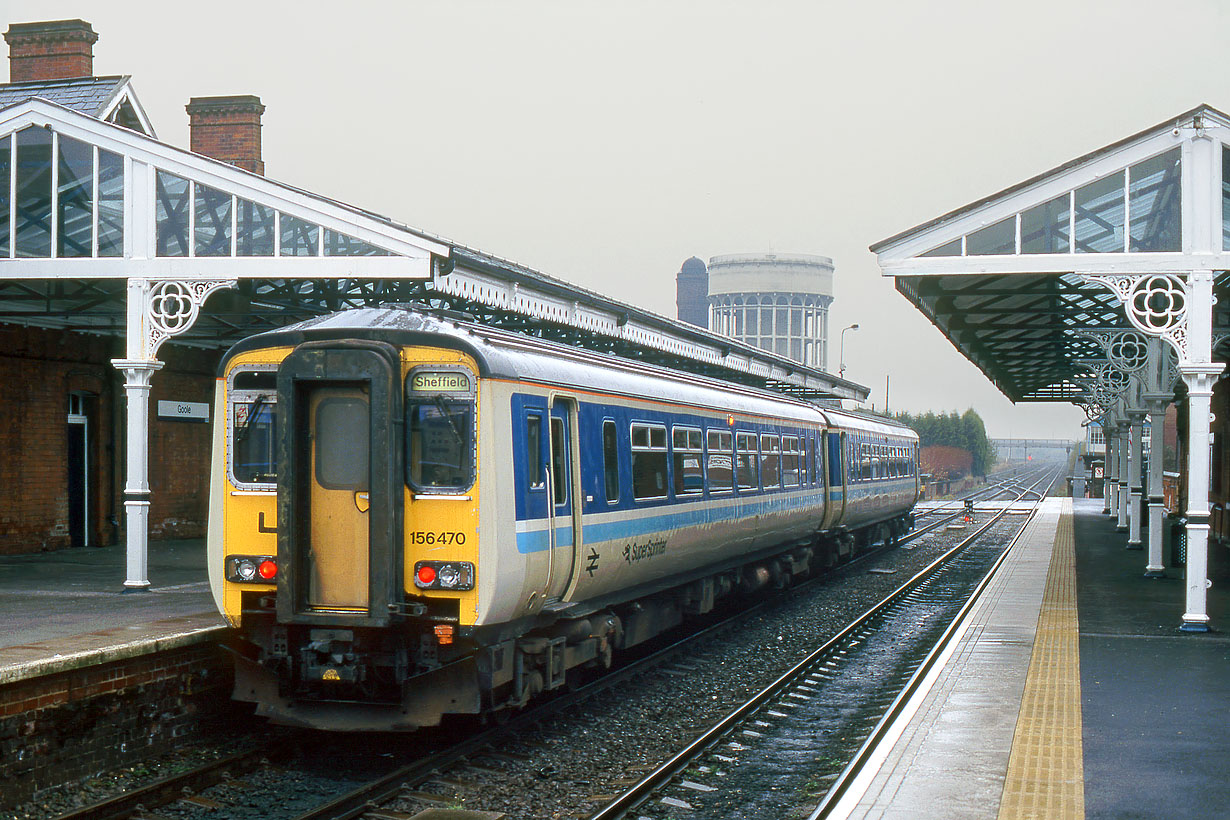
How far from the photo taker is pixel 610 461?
10.6m

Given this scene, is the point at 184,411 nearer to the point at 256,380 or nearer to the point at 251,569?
the point at 256,380

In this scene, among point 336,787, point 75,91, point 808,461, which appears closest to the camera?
point 336,787

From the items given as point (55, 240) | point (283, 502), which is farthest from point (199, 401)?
point (283, 502)

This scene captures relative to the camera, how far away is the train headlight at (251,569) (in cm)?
852

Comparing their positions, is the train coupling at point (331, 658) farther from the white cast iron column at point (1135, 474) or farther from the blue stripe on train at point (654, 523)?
the white cast iron column at point (1135, 474)

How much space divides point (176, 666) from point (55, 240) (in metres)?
6.51

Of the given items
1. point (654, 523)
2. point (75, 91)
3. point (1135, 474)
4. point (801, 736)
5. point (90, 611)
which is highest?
point (75, 91)

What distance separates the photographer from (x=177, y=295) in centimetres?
1350

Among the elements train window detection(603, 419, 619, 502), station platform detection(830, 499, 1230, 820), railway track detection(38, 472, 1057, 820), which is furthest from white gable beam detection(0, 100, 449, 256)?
station platform detection(830, 499, 1230, 820)

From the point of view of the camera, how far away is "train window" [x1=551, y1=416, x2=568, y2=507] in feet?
30.8

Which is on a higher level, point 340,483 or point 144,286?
point 144,286

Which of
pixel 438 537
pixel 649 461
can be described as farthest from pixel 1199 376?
pixel 438 537

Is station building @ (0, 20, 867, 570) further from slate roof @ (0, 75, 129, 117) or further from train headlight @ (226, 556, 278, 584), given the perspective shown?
train headlight @ (226, 556, 278, 584)

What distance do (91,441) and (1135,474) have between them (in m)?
20.4
